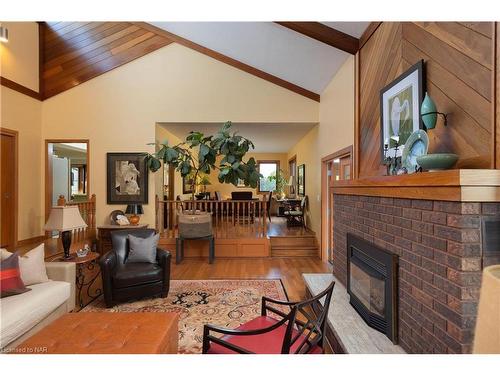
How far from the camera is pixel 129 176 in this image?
527 centimetres

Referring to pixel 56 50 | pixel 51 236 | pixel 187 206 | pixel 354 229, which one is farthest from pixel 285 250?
pixel 56 50

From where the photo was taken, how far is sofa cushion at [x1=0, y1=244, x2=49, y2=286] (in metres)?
2.28

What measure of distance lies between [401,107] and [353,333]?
1.91 metres

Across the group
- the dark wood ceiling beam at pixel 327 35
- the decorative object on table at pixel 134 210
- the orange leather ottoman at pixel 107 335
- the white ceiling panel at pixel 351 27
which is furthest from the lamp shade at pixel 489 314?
the decorative object on table at pixel 134 210

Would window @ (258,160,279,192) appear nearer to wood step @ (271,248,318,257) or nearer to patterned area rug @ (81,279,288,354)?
wood step @ (271,248,318,257)

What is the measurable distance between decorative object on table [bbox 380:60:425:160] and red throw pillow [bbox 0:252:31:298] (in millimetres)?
3414

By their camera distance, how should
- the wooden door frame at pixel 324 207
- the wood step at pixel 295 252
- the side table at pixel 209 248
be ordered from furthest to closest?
the wood step at pixel 295 252 < the wooden door frame at pixel 324 207 < the side table at pixel 209 248

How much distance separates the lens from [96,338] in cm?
160

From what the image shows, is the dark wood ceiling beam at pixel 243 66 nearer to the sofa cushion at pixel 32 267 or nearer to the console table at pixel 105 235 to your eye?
the console table at pixel 105 235

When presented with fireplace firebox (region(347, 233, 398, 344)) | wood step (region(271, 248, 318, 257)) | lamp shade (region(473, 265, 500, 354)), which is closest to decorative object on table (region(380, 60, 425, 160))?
fireplace firebox (region(347, 233, 398, 344))

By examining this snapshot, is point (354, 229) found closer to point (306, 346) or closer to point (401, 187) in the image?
point (401, 187)

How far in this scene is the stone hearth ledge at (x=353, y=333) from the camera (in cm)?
169

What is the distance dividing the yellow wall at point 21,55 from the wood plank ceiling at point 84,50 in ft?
0.53

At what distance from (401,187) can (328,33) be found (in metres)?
2.56
